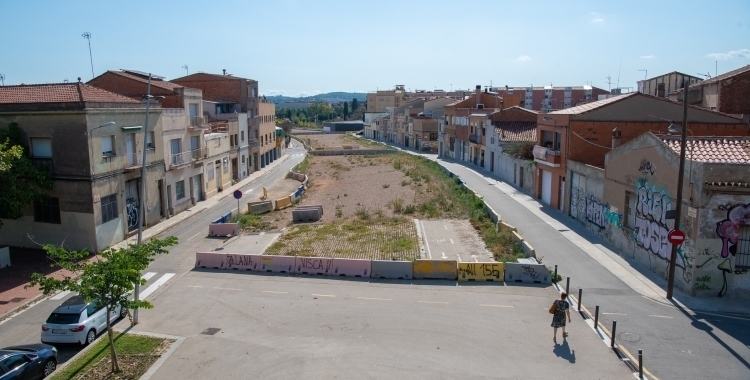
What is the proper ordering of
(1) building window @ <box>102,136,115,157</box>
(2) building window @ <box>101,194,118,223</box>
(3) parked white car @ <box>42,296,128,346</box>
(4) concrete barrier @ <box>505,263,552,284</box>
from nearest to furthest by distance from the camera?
(3) parked white car @ <box>42,296,128,346</box> < (4) concrete barrier @ <box>505,263,552,284</box> < (2) building window @ <box>101,194,118,223</box> < (1) building window @ <box>102,136,115,157</box>

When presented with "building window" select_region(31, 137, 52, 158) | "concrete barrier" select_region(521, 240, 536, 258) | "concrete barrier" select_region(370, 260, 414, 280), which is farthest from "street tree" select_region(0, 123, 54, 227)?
"concrete barrier" select_region(521, 240, 536, 258)

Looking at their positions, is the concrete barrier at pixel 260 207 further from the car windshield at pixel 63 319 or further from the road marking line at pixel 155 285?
the car windshield at pixel 63 319

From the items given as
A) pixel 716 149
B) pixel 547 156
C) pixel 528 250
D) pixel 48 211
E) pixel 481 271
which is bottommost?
pixel 481 271

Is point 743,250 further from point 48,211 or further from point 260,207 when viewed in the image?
point 48,211

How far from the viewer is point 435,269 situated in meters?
23.3

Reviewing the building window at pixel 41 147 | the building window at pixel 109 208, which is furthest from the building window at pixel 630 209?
the building window at pixel 41 147

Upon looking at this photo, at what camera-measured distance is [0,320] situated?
20391mm

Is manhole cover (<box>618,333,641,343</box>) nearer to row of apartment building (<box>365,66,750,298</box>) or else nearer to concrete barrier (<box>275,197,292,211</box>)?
row of apartment building (<box>365,66,750,298</box>)

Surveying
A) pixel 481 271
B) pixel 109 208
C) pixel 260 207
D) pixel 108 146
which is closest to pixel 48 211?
pixel 109 208

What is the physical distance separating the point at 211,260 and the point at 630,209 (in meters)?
19.3

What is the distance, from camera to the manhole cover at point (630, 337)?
16.6 metres

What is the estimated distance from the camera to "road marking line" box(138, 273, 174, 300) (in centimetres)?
2249

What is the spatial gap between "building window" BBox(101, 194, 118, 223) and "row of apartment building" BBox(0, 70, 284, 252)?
5 cm

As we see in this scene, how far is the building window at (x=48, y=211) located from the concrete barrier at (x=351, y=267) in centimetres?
1589
